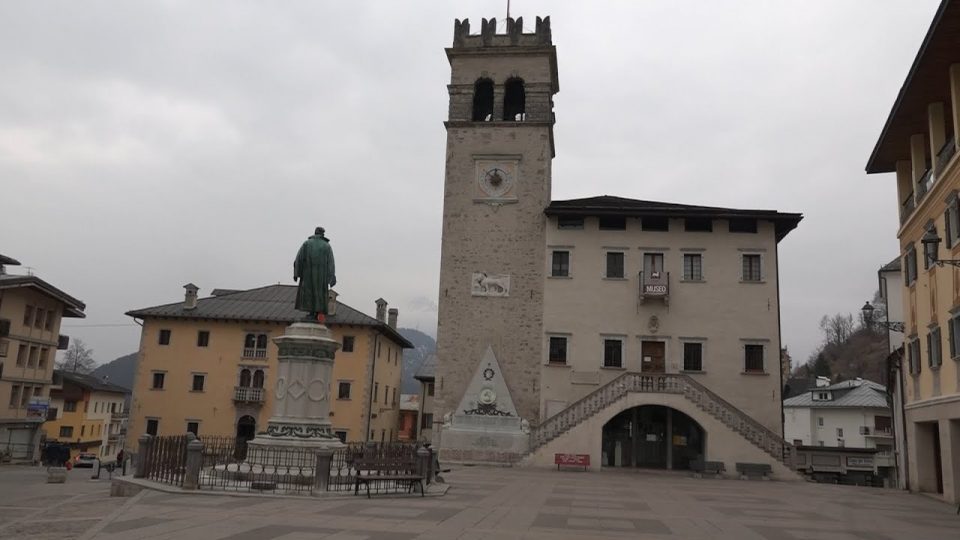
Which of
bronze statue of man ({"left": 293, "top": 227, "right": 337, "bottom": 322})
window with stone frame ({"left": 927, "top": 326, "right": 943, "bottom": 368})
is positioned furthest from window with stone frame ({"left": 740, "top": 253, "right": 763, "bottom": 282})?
bronze statue of man ({"left": 293, "top": 227, "right": 337, "bottom": 322})

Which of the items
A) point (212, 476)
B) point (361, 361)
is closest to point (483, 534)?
point (212, 476)

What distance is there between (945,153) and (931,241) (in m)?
5.76

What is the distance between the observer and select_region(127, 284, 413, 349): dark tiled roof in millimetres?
47906

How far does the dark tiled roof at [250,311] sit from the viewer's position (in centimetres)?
4791

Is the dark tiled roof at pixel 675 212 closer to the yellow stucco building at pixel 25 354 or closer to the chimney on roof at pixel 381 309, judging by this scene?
the chimney on roof at pixel 381 309

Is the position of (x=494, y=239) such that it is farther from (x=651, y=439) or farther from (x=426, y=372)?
(x=426, y=372)

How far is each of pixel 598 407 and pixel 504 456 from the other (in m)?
4.98

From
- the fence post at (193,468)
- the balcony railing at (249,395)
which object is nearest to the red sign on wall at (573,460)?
the fence post at (193,468)

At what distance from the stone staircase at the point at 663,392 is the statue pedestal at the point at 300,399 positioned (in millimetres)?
15046

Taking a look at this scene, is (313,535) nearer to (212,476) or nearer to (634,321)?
(212,476)

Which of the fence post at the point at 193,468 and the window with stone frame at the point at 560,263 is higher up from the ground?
the window with stone frame at the point at 560,263

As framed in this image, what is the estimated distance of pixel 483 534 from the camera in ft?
36.2

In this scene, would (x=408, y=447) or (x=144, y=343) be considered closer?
(x=408, y=447)

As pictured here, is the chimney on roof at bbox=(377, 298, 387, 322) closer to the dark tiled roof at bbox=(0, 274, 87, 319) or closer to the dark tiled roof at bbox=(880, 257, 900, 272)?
the dark tiled roof at bbox=(0, 274, 87, 319)
